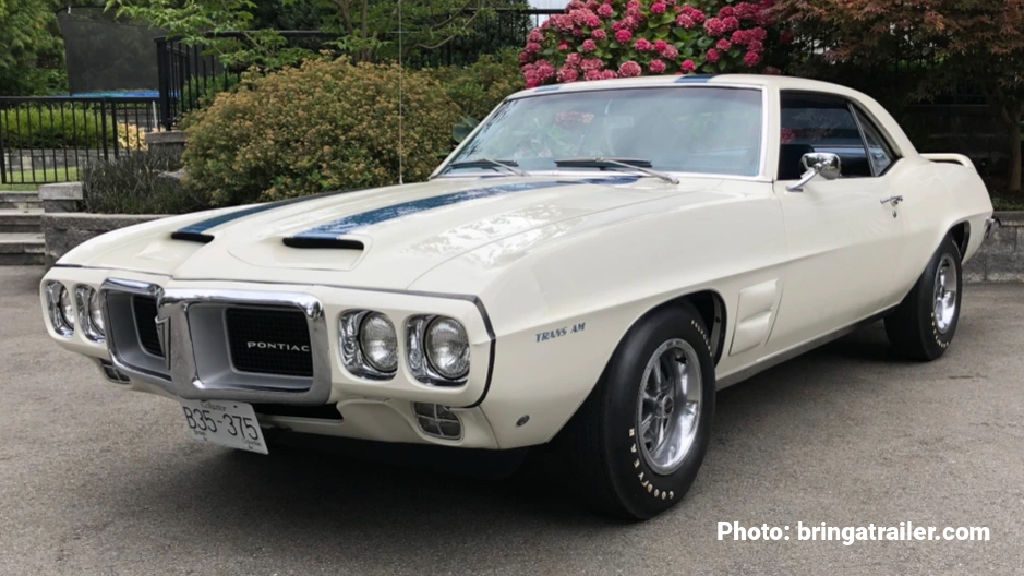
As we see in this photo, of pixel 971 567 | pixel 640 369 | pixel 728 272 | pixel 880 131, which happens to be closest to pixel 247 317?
pixel 640 369

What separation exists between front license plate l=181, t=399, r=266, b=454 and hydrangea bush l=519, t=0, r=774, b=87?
6976 mm

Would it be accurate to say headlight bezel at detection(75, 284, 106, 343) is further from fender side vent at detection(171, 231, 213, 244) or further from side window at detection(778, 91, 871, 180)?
side window at detection(778, 91, 871, 180)

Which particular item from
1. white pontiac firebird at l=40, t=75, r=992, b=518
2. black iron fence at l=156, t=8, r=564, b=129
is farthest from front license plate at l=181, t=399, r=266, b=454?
black iron fence at l=156, t=8, r=564, b=129

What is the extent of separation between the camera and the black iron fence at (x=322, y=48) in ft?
36.4

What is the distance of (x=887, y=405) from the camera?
4910mm

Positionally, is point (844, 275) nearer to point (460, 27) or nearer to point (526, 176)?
point (526, 176)

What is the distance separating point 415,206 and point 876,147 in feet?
9.62

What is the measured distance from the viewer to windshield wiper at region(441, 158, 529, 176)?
458 cm

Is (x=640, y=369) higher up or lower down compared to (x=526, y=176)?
lower down

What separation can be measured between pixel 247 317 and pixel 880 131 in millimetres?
3872

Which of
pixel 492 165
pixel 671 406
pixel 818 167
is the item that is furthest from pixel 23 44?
pixel 671 406

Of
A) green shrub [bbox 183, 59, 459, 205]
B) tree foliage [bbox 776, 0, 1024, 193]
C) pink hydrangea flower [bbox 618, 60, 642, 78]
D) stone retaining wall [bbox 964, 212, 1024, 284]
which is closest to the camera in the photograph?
tree foliage [bbox 776, 0, 1024, 193]

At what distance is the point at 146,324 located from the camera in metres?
3.43

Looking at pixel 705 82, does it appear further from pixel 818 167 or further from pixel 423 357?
pixel 423 357
